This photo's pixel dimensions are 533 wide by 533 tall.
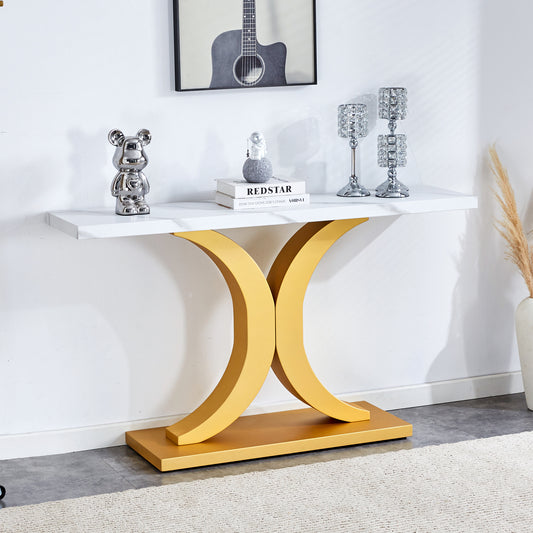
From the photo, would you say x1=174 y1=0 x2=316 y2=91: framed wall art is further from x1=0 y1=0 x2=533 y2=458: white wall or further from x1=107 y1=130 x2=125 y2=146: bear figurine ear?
x1=107 y1=130 x2=125 y2=146: bear figurine ear

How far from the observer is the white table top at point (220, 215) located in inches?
106

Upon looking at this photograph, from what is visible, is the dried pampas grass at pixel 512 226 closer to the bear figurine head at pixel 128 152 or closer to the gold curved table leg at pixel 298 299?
the gold curved table leg at pixel 298 299

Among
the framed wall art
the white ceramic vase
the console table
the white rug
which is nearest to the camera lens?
the white rug

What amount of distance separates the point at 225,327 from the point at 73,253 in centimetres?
57

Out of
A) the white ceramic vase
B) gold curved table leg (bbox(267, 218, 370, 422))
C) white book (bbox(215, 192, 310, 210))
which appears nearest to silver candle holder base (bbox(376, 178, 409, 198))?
gold curved table leg (bbox(267, 218, 370, 422))

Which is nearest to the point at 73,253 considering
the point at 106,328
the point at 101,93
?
the point at 106,328

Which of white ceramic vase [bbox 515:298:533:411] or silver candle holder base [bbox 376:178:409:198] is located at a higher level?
silver candle holder base [bbox 376:178:409:198]

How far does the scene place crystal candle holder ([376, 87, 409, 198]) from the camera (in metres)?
3.16

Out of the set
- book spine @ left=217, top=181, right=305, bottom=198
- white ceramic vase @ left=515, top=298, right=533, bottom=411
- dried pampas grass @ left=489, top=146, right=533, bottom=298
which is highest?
book spine @ left=217, top=181, right=305, bottom=198

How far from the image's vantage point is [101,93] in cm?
299

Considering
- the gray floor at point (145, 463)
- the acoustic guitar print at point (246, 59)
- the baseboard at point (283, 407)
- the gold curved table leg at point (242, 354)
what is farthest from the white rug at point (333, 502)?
the acoustic guitar print at point (246, 59)

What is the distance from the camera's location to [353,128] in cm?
315

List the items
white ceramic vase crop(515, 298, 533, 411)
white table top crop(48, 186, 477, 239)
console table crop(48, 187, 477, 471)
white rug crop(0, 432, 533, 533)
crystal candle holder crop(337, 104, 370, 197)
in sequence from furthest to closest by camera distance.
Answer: white ceramic vase crop(515, 298, 533, 411)
crystal candle holder crop(337, 104, 370, 197)
console table crop(48, 187, 477, 471)
white table top crop(48, 186, 477, 239)
white rug crop(0, 432, 533, 533)

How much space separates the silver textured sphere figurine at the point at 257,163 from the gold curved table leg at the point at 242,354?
231 millimetres
